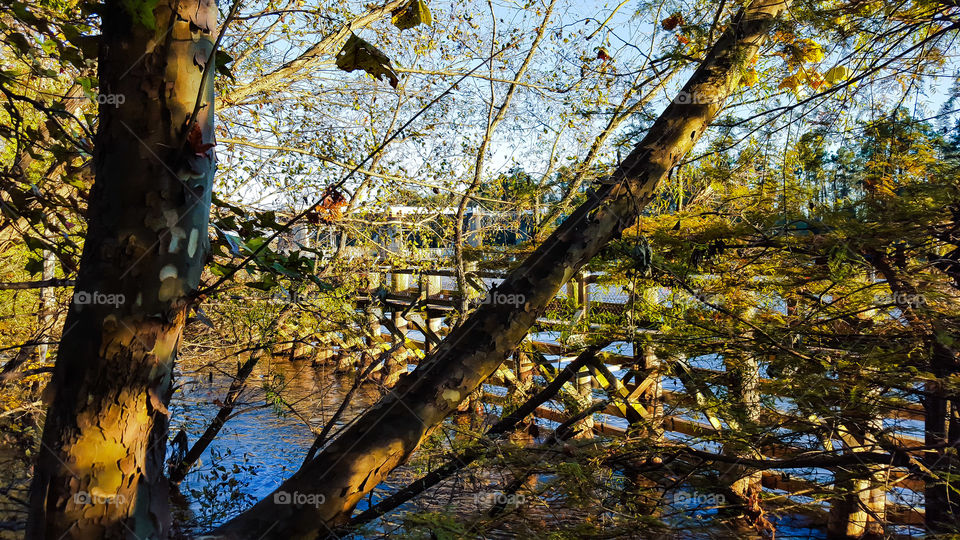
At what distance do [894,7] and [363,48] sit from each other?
287 centimetres

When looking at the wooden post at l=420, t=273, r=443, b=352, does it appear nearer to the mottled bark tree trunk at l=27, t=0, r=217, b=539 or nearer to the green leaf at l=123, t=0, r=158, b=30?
the mottled bark tree trunk at l=27, t=0, r=217, b=539

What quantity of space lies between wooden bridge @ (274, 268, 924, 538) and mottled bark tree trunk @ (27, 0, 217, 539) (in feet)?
3.63

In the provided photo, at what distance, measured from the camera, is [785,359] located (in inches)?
132

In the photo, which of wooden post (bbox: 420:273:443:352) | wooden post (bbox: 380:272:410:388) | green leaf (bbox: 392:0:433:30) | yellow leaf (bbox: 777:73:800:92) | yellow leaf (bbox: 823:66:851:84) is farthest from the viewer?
wooden post (bbox: 420:273:443:352)

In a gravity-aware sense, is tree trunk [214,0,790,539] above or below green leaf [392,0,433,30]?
below

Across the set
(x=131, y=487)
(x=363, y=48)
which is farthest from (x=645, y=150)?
(x=131, y=487)

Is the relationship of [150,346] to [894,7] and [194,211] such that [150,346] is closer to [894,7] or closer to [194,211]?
[194,211]

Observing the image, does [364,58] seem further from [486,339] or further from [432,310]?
[432,310]

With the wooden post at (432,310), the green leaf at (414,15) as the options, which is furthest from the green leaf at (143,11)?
the wooden post at (432,310)

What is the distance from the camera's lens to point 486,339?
1794 millimetres

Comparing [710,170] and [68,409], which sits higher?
[710,170]

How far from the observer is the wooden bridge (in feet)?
10.1

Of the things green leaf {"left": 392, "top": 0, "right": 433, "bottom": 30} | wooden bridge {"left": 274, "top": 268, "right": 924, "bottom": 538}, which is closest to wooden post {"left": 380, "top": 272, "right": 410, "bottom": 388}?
wooden bridge {"left": 274, "top": 268, "right": 924, "bottom": 538}

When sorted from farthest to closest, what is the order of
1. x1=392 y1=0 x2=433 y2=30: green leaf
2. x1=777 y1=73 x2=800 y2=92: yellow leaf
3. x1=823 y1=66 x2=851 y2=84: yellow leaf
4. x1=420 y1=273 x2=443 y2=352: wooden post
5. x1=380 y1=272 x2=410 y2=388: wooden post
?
x1=420 y1=273 x2=443 y2=352: wooden post < x1=380 y1=272 x2=410 y2=388: wooden post < x1=777 y1=73 x2=800 y2=92: yellow leaf < x1=823 y1=66 x2=851 y2=84: yellow leaf < x1=392 y1=0 x2=433 y2=30: green leaf
